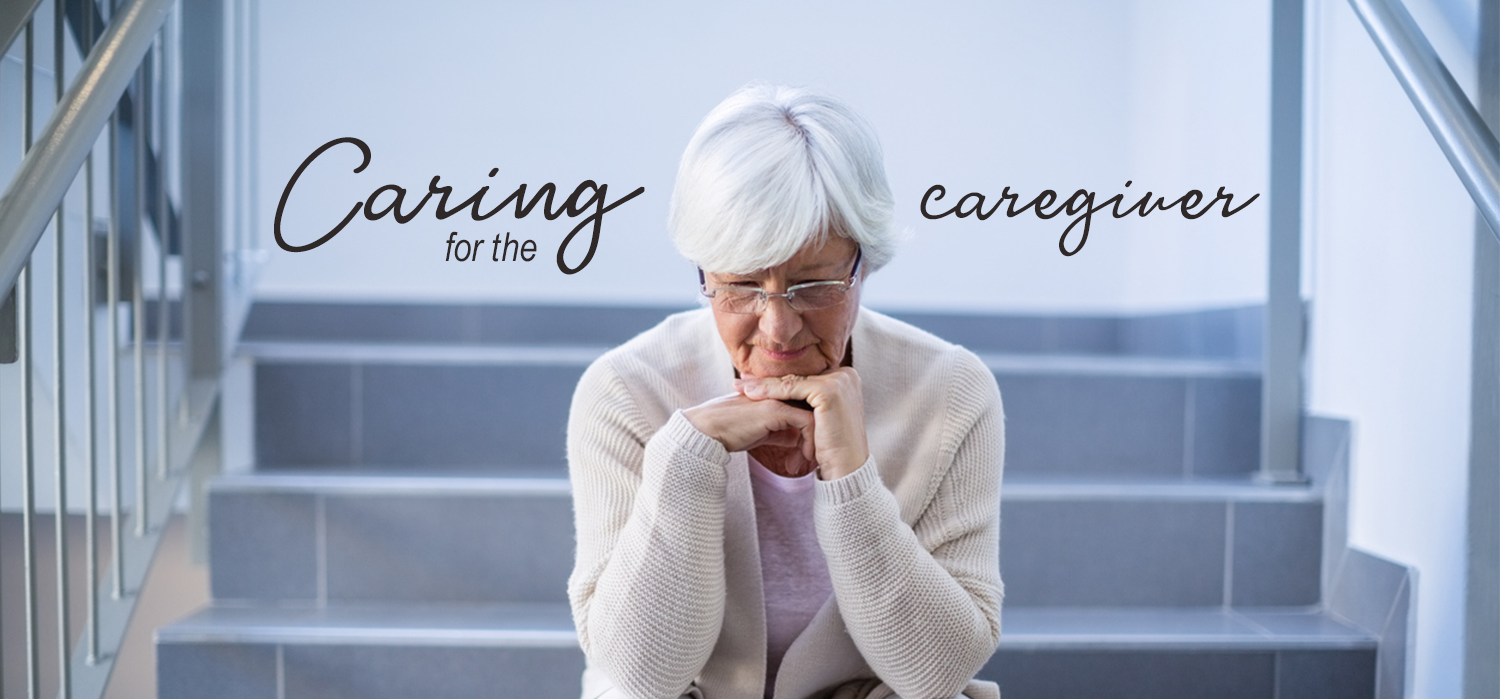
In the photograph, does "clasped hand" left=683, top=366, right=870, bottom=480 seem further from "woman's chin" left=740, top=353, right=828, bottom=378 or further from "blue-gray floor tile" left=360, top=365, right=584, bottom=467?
"blue-gray floor tile" left=360, top=365, right=584, bottom=467

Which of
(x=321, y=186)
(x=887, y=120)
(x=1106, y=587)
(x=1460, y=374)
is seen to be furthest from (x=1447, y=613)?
(x=321, y=186)

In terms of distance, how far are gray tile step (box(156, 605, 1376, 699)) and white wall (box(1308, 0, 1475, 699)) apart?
0.17 metres

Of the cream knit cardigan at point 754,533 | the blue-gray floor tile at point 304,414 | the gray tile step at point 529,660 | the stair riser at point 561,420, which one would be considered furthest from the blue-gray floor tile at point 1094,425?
the blue-gray floor tile at point 304,414

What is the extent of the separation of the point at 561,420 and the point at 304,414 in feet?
1.63

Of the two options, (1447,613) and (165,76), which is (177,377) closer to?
(165,76)

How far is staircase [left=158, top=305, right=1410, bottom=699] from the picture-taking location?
1.63 meters

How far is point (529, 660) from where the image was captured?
1.62 meters

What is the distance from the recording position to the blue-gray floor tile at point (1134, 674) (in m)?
1.64

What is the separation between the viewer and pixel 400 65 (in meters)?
2.93

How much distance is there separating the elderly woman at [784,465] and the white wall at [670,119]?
171 cm

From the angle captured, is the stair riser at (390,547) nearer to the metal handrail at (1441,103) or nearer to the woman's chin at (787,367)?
the woman's chin at (787,367)

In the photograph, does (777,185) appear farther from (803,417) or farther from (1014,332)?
(1014,332)

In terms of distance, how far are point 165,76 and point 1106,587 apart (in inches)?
74.0

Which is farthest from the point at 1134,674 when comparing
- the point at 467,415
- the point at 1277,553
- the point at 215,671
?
the point at 215,671
